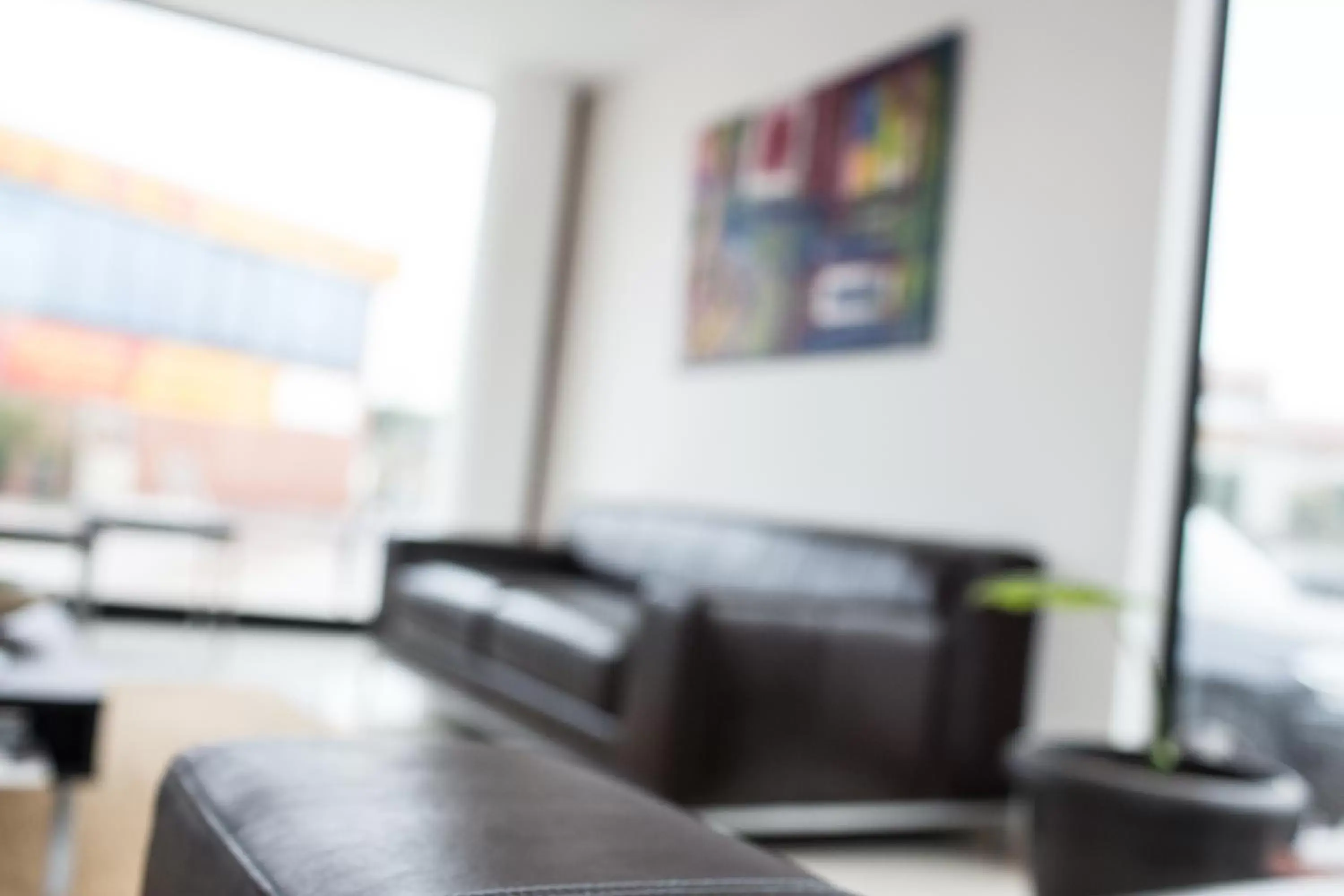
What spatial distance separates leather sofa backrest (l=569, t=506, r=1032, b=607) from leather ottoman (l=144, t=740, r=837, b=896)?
134cm

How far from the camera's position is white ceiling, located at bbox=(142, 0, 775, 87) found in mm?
5180

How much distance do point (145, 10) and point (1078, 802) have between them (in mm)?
4978

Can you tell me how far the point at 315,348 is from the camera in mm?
6262

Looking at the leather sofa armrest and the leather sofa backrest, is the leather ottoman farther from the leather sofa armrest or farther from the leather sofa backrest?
the leather sofa backrest

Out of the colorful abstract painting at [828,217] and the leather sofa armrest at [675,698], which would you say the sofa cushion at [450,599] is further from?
the colorful abstract painting at [828,217]

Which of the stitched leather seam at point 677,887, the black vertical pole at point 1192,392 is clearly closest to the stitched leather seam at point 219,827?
the stitched leather seam at point 677,887

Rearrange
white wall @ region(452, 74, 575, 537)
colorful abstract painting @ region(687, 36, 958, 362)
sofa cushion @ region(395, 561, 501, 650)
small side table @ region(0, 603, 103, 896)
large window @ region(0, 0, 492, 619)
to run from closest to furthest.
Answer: small side table @ region(0, 603, 103, 896), sofa cushion @ region(395, 561, 501, 650), colorful abstract painting @ region(687, 36, 958, 362), large window @ region(0, 0, 492, 619), white wall @ region(452, 74, 575, 537)

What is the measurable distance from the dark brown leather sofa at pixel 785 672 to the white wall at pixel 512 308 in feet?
7.70

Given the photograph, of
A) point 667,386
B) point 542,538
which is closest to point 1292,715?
point 667,386

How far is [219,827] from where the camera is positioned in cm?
124

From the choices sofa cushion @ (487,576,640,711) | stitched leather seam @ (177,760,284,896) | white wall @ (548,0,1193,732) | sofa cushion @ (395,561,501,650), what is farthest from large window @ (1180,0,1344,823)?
stitched leather seam @ (177,760,284,896)

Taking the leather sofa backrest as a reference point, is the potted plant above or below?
below

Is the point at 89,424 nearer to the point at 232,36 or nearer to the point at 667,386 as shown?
the point at 232,36

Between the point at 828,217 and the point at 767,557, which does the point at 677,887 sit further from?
the point at 828,217
